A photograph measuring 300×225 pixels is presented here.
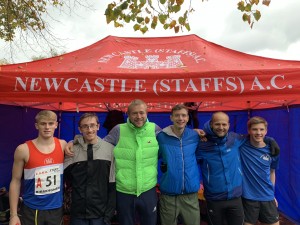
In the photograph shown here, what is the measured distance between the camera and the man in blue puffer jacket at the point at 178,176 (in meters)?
3.00

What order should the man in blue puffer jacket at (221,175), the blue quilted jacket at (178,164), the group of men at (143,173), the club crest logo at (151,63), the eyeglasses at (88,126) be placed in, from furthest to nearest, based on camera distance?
the club crest logo at (151,63) < the man in blue puffer jacket at (221,175) < the blue quilted jacket at (178,164) < the eyeglasses at (88,126) < the group of men at (143,173)

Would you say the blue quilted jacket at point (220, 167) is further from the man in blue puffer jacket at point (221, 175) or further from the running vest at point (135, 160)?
the running vest at point (135, 160)

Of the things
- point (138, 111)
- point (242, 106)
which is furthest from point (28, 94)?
point (242, 106)

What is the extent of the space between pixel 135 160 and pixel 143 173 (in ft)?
0.50

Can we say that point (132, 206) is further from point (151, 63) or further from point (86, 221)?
point (151, 63)

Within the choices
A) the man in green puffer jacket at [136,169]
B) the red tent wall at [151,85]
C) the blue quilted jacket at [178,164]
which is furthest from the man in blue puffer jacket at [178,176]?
the red tent wall at [151,85]

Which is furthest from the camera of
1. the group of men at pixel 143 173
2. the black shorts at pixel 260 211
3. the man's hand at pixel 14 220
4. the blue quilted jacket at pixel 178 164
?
the black shorts at pixel 260 211

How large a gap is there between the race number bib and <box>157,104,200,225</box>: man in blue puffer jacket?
1.05m

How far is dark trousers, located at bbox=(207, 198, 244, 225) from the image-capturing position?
3.10m

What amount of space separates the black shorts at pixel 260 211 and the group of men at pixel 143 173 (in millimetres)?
11

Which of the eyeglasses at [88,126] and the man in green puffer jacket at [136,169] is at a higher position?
the eyeglasses at [88,126]

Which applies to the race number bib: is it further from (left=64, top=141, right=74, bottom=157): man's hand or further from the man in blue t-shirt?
the man in blue t-shirt

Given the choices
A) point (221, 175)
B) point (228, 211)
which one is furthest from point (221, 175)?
point (228, 211)

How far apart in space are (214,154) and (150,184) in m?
0.76
